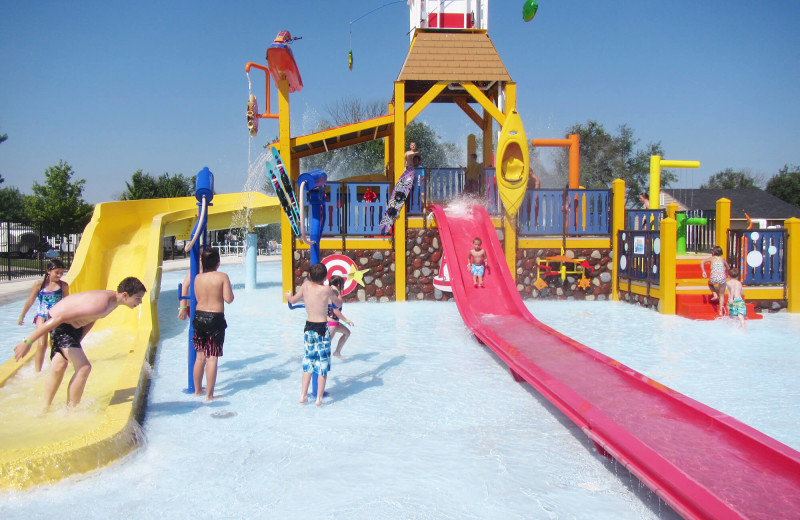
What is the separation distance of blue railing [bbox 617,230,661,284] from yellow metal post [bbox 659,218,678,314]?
204 mm

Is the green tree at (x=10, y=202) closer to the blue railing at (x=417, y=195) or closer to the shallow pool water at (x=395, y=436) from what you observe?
the blue railing at (x=417, y=195)

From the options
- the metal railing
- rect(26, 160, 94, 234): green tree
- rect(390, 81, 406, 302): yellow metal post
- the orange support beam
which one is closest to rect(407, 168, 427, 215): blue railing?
rect(390, 81, 406, 302): yellow metal post

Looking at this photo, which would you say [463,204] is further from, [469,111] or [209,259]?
[209,259]

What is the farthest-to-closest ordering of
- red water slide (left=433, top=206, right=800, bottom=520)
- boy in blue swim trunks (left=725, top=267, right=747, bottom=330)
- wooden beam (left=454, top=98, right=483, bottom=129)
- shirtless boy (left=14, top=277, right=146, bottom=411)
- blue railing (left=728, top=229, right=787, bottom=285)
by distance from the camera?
1. wooden beam (left=454, top=98, right=483, bottom=129)
2. blue railing (left=728, top=229, right=787, bottom=285)
3. boy in blue swim trunks (left=725, top=267, right=747, bottom=330)
4. shirtless boy (left=14, top=277, right=146, bottom=411)
5. red water slide (left=433, top=206, right=800, bottom=520)

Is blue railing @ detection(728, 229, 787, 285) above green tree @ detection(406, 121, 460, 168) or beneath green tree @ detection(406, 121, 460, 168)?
beneath

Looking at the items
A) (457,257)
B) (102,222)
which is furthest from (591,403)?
(102,222)

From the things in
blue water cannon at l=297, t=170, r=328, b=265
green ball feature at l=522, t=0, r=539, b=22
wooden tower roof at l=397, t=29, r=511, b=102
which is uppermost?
green ball feature at l=522, t=0, r=539, b=22

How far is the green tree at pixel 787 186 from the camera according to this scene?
175 feet

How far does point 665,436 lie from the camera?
3.97 meters

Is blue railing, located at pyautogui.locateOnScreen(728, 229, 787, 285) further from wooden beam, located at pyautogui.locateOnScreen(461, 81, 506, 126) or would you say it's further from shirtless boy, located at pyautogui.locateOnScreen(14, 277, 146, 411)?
shirtless boy, located at pyautogui.locateOnScreen(14, 277, 146, 411)

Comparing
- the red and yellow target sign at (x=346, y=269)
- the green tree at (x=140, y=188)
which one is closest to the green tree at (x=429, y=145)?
the green tree at (x=140, y=188)

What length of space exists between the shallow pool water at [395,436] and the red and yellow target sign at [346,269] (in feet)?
12.5

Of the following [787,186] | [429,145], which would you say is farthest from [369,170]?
[787,186]

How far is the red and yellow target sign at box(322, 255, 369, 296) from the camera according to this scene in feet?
40.2
